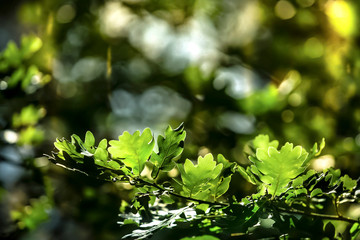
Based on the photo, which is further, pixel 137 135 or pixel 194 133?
pixel 194 133

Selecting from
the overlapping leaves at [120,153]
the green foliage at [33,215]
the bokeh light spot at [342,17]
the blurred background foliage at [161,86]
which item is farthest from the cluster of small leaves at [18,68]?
the bokeh light spot at [342,17]

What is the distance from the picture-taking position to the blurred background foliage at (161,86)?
881 millimetres

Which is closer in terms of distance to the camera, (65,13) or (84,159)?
(84,159)

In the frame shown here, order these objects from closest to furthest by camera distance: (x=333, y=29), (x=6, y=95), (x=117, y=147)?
(x=117, y=147) → (x=6, y=95) → (x=333, y=29)

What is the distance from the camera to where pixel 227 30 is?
1460 mm

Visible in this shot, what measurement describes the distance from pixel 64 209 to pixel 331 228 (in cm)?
83

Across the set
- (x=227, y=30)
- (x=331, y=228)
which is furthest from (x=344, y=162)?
(x=227, y=30)

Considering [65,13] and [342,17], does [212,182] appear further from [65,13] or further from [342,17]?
[65,13]

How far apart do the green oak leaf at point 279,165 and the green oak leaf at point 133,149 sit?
0.11 metres

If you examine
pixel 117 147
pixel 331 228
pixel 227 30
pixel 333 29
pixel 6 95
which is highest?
pixel 227 30

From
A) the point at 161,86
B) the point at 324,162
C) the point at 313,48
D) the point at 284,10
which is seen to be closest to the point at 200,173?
the point at 324,162

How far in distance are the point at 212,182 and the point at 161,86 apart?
0.84 metres

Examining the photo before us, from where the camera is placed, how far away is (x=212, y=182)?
0.39 m

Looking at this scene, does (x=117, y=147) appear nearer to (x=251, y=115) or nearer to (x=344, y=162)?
(x=251, y=115)
